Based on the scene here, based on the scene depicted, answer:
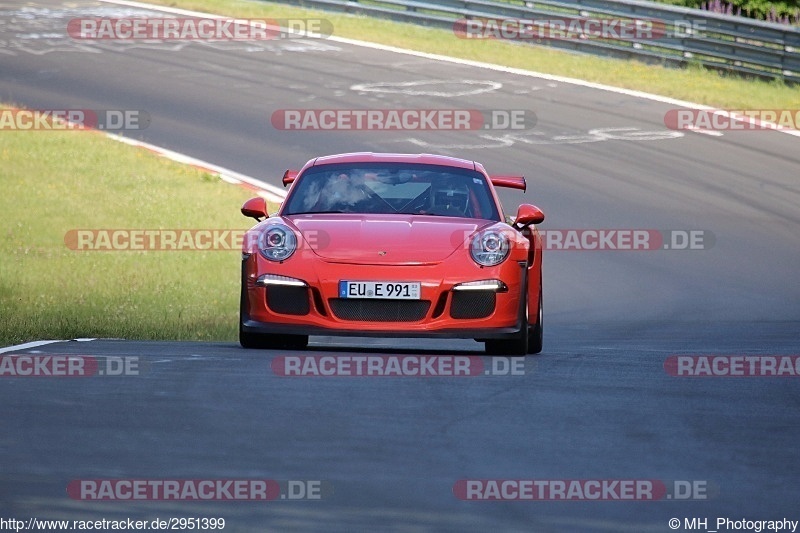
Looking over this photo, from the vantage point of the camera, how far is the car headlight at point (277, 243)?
33.7ft

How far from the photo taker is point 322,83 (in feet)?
85.2

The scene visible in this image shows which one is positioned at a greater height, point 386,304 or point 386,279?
point 386,279

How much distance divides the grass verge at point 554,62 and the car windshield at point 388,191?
14.6m

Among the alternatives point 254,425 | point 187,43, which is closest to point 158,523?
point 254,425

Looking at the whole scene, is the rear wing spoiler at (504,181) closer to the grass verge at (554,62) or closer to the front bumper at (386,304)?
the front bumper at (386,304)

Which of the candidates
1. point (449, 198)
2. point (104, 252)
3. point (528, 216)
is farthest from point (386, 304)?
point (104, 252)

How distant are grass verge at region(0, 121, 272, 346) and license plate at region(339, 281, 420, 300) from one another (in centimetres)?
284

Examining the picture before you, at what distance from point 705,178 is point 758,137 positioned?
286 cm

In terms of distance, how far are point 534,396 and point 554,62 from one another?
19.9m

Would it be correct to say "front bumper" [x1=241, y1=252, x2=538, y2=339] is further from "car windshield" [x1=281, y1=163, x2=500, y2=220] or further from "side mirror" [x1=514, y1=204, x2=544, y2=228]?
"car windshield" [x1=281, y1=163, x2=500, y2=220]

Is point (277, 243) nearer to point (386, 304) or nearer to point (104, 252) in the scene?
point (386, 304)

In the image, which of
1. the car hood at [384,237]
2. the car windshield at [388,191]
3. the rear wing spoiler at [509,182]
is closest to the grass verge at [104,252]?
the car windshield at [388,191]

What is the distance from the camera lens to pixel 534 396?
8773 millimetres

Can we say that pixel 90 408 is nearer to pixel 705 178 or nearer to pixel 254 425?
pixel 254 425
